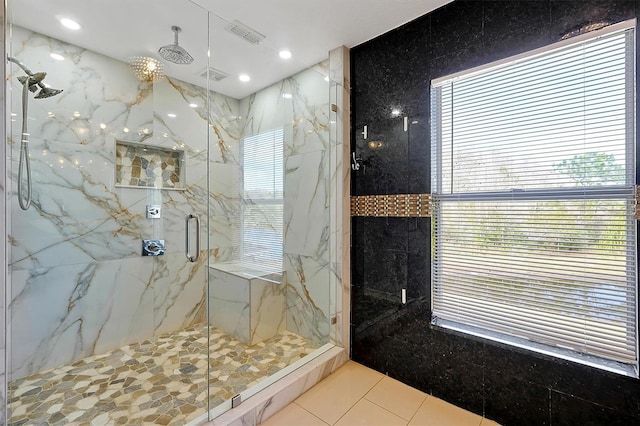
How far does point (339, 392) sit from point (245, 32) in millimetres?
2656

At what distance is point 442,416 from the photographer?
1.69 m

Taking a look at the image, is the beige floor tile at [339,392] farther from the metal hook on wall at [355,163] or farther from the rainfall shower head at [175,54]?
the rainfall shower head at [175,54]

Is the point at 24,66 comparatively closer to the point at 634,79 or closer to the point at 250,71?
the point at 250,71

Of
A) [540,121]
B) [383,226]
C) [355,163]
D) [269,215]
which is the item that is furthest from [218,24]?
[540,121]

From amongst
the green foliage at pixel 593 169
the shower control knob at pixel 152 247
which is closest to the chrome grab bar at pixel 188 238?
the shower control knob at pixel 152 247

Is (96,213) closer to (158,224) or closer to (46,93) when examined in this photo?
(158,224)

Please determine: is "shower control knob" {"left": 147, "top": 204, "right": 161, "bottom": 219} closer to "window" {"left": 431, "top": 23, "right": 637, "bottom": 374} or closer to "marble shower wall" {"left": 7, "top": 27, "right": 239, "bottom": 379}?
"marble shower wall" {"left": 7, "top": 27, "right": 239, "bottom": 379}

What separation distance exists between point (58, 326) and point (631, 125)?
12.0 ft

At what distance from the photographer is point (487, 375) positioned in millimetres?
1673

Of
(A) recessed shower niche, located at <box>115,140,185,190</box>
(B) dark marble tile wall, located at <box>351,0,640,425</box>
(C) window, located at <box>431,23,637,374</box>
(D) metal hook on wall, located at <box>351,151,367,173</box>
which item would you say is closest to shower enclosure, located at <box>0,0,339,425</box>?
(A) recessed shower niche, located at <box>115,140,185,190</box>

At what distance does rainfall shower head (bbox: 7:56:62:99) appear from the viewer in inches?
68.7

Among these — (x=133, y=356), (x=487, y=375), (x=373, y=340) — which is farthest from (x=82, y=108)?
(x=487, y=375)

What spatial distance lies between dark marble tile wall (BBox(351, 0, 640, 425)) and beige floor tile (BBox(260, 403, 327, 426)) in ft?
2.28

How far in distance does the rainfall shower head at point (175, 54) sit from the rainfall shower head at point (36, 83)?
0.78 meters
